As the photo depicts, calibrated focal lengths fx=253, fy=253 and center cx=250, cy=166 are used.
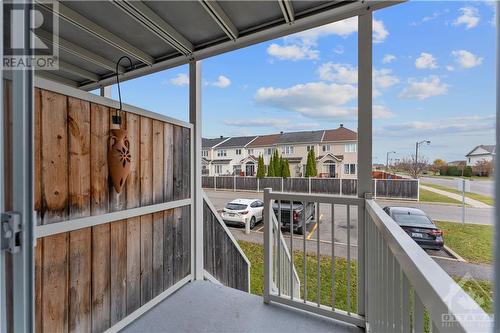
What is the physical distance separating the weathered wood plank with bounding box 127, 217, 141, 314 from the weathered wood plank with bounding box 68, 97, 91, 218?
413mm

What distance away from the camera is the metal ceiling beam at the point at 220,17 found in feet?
5.86

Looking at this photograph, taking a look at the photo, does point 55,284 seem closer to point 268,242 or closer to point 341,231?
point 268,242

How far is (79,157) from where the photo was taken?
1.53m

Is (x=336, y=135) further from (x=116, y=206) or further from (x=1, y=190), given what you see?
(x=1, y=190)

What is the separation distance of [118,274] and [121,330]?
406 mm

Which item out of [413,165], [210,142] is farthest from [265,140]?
[413,165]

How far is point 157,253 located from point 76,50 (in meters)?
2.03

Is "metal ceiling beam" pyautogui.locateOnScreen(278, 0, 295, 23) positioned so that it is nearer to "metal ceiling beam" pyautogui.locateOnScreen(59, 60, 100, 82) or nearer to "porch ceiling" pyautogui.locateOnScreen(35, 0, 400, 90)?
"porch ceiling" pyautogui.locateOnScreen(35, 0, 400, 90)

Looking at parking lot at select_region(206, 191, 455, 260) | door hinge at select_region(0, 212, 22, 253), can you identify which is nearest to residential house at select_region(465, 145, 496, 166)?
door hinge at select_region(0, 212, 22, 253)

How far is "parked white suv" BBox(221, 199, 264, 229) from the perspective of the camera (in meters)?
2.41

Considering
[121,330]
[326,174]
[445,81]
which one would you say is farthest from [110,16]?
[121,330]

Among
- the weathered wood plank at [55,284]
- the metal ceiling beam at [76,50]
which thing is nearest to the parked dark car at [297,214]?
the weathered wood plank at [55,284]

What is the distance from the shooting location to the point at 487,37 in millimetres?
469

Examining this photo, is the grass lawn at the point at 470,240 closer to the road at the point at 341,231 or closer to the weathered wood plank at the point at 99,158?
the road at the point at 341,231
